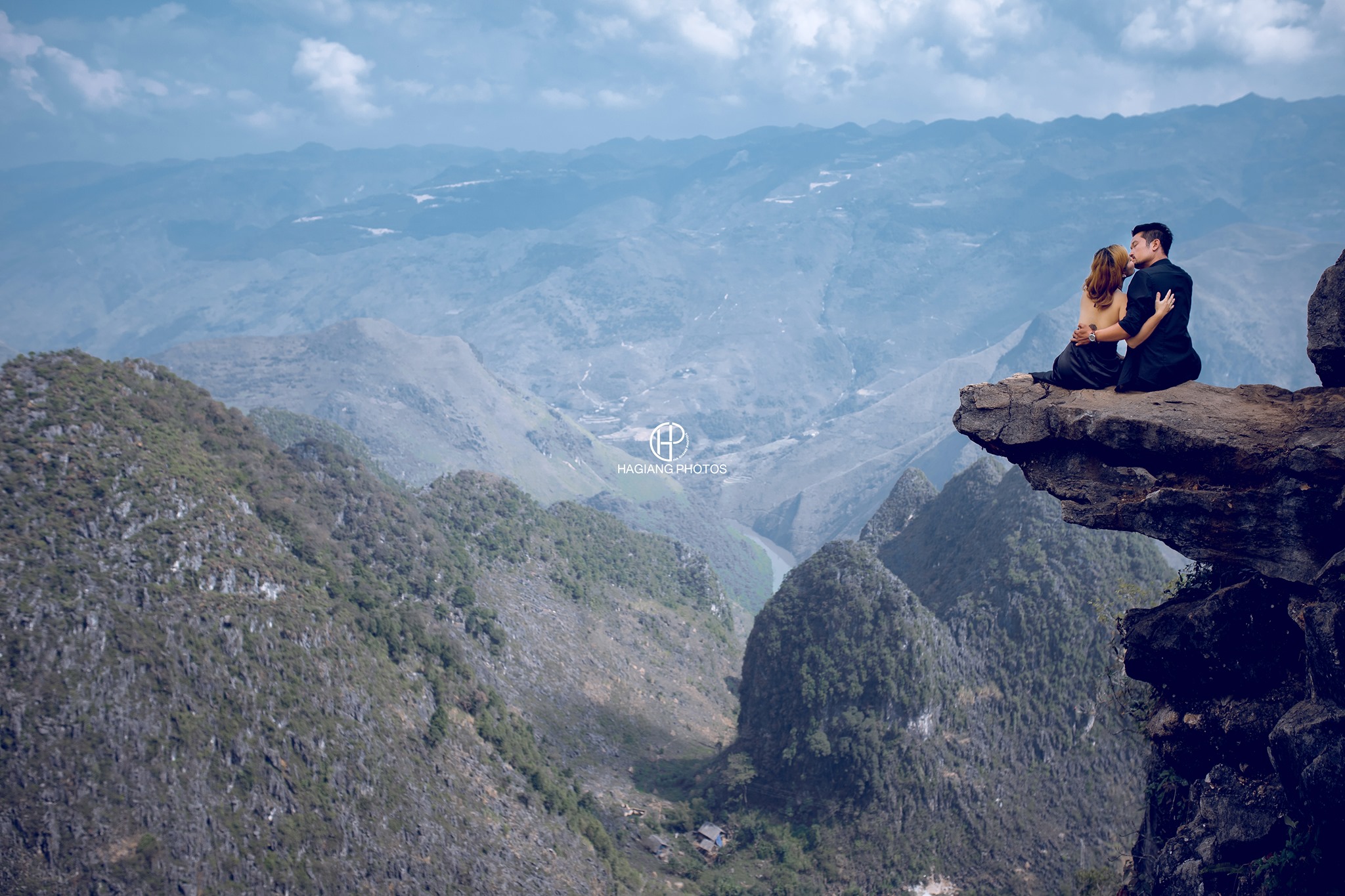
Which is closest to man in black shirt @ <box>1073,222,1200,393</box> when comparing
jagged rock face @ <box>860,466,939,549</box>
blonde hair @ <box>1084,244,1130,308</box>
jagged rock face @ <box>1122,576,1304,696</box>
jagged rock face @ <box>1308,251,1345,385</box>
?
blonde hair @ <box>1084,244,1130,308</box>

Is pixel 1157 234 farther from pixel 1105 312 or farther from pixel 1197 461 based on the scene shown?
pixel 1197 461

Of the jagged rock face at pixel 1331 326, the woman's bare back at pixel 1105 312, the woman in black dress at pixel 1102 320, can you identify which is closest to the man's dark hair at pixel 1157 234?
the woman in black dress at pixel 1102 320

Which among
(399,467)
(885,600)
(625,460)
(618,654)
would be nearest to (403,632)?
(618,654)

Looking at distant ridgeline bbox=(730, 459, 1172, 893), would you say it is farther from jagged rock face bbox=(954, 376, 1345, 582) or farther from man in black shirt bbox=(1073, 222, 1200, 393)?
man in black shirt bbox=(1073, 222, 1200, 393)

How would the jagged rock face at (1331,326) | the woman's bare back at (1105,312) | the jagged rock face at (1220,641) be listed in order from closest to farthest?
1. the jagged rock face at (1331,326)
2. the woman's bare back at (1105,312)
3. the jagged rock face at (1220,641)

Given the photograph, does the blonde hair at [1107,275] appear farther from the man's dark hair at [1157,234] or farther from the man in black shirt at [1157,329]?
the man's dark hair at [1157,234]

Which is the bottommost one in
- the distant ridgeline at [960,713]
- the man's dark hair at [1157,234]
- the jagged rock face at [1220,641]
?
the distant ridgeline at [960,713]

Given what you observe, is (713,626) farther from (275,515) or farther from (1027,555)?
(275,515)
